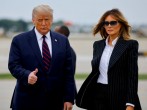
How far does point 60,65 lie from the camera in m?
5.48

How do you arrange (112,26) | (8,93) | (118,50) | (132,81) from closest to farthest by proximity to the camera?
(132,81)
(118,50)
(112,26)
(8,93)

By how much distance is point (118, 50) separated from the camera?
17.8 feet

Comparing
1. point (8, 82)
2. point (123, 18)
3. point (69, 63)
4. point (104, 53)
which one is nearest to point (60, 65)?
point (69, 63)

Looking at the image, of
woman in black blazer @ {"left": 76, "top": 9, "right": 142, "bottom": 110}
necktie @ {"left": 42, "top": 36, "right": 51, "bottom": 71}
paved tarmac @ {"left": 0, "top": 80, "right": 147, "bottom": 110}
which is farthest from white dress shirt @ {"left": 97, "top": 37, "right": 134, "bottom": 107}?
paved tarmac @ {"left": 0, "top": 80, "right": 147, "bottom": 110}

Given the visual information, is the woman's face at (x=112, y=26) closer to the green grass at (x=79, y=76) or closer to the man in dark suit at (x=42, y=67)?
the man in dark suit at (x=42, y=67)

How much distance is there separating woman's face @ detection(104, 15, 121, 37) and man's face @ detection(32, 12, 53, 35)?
60cm

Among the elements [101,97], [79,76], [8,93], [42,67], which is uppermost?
[42,67]

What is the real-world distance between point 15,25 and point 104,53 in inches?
4109

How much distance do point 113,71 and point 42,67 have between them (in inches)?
27.6

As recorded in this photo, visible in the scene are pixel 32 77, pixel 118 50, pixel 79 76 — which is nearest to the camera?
pixel 32 77

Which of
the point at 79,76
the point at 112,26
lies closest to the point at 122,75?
the point at 112,26

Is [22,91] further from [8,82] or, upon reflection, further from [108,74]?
[8,82]

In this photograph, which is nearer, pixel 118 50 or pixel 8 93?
pixel 118 50

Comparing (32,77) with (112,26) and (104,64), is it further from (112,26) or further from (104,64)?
(112,26)
